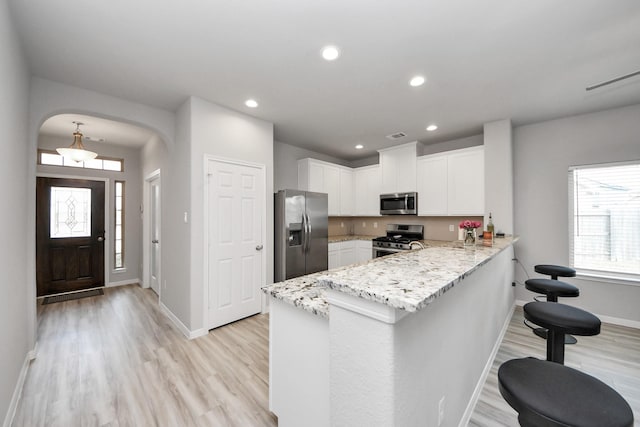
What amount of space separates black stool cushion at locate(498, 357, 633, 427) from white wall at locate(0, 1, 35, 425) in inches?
110

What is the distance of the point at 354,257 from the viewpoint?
522 centimetres

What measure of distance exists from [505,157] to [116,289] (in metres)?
6.88

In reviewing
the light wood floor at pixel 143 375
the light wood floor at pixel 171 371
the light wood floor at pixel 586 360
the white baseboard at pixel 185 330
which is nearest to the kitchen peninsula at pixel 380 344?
the light wood floor at pixel 586 360

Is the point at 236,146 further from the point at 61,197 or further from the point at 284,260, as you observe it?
the point at 61,197

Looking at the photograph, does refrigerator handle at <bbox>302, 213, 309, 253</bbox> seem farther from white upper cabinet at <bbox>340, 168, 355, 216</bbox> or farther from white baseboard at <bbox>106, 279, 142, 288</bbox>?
white baseboard at <bbox>106, 279, 142, 288</bbox>

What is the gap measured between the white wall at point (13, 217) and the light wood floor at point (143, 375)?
255mm

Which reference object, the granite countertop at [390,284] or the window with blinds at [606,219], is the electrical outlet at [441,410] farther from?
the window with blinds at [606,219]

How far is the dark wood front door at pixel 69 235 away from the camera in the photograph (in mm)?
4305

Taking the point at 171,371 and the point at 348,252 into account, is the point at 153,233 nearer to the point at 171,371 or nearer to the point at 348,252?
the point at 171,371

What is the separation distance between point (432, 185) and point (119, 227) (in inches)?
236

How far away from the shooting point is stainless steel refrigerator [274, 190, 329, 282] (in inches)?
146

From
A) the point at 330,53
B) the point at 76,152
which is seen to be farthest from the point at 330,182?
the point at 76,152

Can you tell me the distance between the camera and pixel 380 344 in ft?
2.90

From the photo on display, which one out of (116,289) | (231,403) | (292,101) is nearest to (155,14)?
(292,101)
